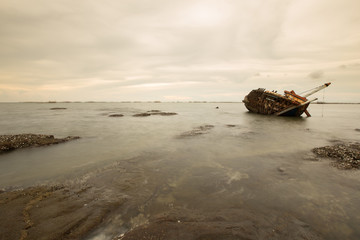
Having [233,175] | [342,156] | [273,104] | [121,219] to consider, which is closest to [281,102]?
[273,104]

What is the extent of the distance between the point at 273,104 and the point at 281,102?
182 centimetres

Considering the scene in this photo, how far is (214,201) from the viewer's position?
5.67 m

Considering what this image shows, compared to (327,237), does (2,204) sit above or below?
above

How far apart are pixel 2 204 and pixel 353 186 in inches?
500

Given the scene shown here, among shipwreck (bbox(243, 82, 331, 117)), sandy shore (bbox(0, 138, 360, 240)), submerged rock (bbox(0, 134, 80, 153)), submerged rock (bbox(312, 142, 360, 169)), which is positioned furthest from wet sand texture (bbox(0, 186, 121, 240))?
shipwreck (bbox(243, 82, 331, 117))

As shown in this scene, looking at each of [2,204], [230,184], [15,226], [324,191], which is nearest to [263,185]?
[230,184]

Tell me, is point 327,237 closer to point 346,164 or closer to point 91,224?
point 91,224

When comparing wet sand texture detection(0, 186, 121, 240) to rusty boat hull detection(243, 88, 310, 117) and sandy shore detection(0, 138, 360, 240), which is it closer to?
sandy shore detection(0, 138, 360, 240)

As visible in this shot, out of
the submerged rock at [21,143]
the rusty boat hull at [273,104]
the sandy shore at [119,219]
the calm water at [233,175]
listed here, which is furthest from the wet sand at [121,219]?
the rusty boat hull at [273,104]

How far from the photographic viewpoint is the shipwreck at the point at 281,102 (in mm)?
32844

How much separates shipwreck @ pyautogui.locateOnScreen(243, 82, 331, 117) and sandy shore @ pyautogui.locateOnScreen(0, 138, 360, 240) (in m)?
34.7

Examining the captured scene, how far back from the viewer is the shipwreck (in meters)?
32.8

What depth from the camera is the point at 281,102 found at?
3488 cm

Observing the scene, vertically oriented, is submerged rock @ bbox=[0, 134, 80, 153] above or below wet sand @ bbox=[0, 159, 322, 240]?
above
